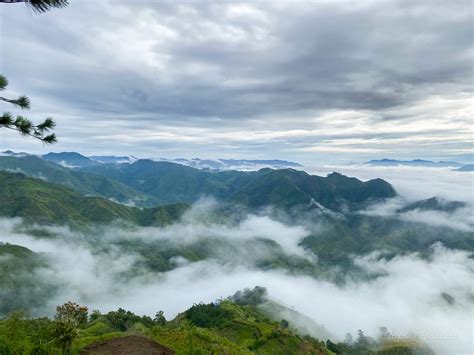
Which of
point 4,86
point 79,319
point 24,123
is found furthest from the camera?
point 79,319

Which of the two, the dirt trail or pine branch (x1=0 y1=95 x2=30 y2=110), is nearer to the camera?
pine branch (x1=0 y1=95 x2=30 y2=110)

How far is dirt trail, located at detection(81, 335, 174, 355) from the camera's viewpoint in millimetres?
A: 67125

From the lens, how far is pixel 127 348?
227 ft

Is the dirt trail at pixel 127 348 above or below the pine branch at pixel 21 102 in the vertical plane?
below

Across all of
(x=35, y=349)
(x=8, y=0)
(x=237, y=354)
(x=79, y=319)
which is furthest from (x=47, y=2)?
(x=237, y=354)

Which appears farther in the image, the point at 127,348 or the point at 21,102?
the point at 127,348

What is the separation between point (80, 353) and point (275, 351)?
14631 centimetres

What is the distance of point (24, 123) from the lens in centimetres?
2097

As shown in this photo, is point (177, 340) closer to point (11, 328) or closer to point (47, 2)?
point (11, 328)

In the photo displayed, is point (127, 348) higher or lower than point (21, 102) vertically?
lower

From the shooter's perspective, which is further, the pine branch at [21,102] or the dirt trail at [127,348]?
the dirt trail at [127,348]

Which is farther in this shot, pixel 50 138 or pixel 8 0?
pixel 50 138

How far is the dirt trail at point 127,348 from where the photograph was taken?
67.1 metres

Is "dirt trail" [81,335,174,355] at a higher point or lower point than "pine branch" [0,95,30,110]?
lower
